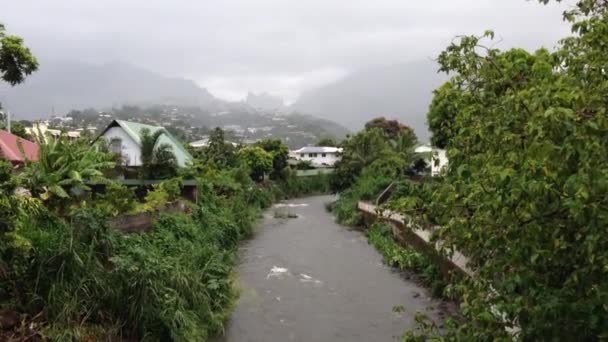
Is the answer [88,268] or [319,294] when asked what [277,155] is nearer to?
[319,294]

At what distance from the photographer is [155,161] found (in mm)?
16844

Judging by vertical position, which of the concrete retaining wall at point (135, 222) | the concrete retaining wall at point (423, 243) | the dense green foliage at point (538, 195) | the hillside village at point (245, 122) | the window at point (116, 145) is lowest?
the hillside village at point (245, 122)

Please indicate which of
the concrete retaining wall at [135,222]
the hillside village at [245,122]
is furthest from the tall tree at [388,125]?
the hillside village at [245,122]

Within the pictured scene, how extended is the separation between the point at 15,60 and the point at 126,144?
44.6 ft

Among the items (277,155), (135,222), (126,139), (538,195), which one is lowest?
(277,155)

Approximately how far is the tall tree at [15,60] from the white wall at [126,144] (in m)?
12.4

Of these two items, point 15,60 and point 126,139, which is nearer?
point 15,60

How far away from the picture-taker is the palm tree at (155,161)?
1680 centimetres

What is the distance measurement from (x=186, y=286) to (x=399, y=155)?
2030cm

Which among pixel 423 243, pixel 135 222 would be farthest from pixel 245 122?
pixel 135 222

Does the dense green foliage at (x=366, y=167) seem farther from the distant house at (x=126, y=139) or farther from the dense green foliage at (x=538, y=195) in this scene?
the dense green foliage at (x=538, y=195)

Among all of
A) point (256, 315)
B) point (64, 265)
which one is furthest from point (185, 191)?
point (64, 265)

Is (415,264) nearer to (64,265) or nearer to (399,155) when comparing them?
(64,265)

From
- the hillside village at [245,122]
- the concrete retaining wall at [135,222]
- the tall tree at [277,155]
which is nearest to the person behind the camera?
the concrete retaining wall at [135,222]
